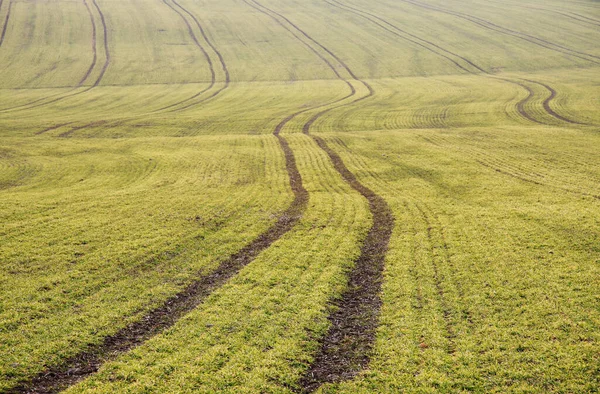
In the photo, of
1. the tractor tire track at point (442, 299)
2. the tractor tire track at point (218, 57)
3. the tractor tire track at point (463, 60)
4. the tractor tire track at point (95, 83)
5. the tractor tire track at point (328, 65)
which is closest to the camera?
the tractor tire track at point (442, 299)

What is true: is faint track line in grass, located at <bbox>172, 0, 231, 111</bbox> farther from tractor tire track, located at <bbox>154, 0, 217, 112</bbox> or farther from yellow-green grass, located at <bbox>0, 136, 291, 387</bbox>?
yellow-green grass, located at <bbox>0, 136, 291, 387</bbox>

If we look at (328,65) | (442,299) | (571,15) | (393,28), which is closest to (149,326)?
(442,299)

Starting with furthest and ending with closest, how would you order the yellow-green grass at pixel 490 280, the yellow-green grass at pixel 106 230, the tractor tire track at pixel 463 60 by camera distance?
the tractor tire track at pixel 463 60 < the yellow-green grass at pixel 106 230 < the yellow-green grass at pixel 490 280

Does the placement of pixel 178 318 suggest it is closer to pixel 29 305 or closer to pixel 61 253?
pixel 29 305

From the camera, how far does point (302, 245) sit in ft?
77.7

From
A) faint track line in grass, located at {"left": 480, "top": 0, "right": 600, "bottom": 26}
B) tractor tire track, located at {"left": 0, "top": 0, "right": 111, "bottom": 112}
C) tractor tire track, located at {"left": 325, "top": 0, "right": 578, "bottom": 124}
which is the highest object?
faint track line in grass, located at {"left": 480, "top": 0, "right": 600, "bottom": 26}

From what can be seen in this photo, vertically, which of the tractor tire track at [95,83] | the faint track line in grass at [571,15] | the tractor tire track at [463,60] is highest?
the faint track line in grass at [571,15]

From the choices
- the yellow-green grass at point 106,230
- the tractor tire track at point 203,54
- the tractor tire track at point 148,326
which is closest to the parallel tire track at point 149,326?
the tractor tire track at point 148,326

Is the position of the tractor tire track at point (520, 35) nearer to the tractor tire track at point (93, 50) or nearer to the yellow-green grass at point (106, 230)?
the yellow-green grass at point (106, 230)

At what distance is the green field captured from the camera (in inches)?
547

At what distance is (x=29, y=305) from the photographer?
16.7 m

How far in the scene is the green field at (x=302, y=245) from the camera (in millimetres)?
13906

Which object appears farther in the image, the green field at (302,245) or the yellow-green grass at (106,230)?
the yellow-green grass at (106,230)

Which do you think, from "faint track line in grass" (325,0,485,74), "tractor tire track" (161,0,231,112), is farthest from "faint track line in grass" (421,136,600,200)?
"faint track line in grass" (325,0,485,74)
